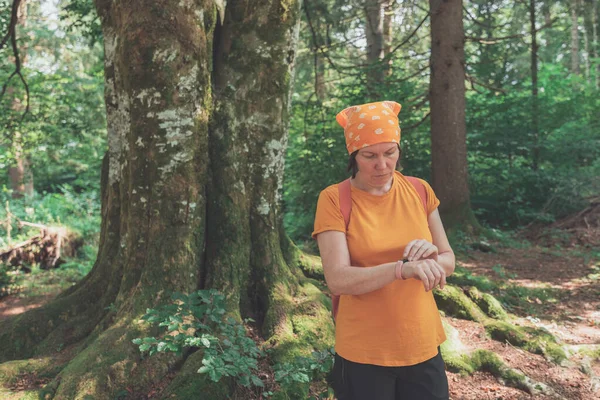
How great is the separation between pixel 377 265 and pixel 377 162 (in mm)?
446

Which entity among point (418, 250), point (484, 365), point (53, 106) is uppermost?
point (53, 106)

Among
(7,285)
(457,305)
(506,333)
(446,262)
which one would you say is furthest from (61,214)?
(446,262)

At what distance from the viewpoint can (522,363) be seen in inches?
165

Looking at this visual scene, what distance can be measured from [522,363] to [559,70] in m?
12.6

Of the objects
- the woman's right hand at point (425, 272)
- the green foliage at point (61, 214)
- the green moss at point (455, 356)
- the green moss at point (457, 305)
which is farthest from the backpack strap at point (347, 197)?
the green foliage at point (61, 214)

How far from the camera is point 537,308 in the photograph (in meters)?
5.90

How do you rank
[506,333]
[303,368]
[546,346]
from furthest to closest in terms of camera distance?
1. [506,333]
2. [546,346]
3. [303,368]

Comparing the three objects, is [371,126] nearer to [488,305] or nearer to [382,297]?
[382,297]

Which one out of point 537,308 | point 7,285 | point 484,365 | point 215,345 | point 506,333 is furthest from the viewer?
point 7,285

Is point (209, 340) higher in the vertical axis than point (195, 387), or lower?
higher

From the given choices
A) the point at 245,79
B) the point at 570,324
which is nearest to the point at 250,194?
the point at 245,79

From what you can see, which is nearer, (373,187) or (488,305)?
(373,187)

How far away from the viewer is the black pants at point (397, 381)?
2035 millimetres

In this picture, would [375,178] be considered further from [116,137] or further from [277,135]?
[116,137]
